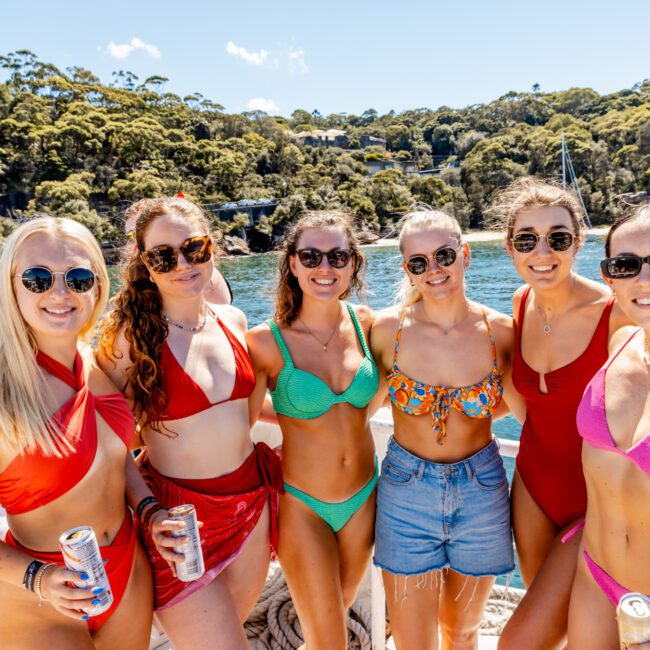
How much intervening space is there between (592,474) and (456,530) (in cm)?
71

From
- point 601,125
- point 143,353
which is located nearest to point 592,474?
point 143,353

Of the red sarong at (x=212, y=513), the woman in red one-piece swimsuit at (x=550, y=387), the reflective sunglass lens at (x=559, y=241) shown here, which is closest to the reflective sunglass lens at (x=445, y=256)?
the woman in red one-piece swimsuit at (x=550, y=387)

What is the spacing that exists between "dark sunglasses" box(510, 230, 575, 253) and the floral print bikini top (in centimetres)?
55

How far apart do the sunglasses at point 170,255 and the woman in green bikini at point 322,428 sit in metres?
0.46

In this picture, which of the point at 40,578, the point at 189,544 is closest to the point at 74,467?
the point at 40,578

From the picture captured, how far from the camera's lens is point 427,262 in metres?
2.37

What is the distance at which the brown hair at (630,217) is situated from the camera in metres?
1.71

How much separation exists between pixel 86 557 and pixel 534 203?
6.88 feet

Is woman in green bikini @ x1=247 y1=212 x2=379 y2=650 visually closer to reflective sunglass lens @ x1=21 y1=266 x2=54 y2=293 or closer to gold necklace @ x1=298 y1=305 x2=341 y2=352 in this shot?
gold necklace @ x1=298 y1=305 x2=341 y2=352

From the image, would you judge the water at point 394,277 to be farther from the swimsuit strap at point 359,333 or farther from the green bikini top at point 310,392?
the green bikini top at point 310,392

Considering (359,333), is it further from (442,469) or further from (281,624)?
(281,624)

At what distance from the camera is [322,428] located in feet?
7.63

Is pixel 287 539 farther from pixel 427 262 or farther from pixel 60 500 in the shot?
pixel 427 262

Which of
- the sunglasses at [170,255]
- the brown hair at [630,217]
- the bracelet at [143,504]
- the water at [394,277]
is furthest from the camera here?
the water at [394,277]
